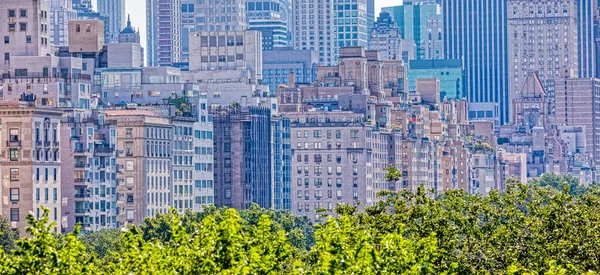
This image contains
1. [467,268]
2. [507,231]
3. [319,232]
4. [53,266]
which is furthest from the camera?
[507,231]

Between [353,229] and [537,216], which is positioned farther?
[537,216]

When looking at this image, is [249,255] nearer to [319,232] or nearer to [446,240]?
[319,232]

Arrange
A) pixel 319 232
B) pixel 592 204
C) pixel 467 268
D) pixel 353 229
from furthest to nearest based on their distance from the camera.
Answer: pixel 592 204
pixel 467 268
pixel 353 229
pixel 319 232

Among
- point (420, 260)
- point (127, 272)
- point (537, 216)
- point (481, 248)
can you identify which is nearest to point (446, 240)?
point (481, 248)

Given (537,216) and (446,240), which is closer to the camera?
(446,240)

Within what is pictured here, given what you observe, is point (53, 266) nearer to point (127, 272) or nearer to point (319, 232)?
point (127, 272)

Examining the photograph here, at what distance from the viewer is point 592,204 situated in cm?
13262

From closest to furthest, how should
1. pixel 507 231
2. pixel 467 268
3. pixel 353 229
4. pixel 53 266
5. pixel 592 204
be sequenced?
1. pixel 53 266
2. pixel 353 229
3. pixel 467 268
4. pixel 507 231
5. pixel 592 204

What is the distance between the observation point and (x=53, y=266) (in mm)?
81000

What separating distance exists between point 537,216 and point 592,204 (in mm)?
8358

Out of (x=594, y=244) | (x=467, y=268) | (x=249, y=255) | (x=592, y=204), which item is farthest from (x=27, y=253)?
(x=592, y=204)

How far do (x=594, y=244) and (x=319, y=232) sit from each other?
100ft

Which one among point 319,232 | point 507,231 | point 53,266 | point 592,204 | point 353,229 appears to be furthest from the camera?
point 592,204

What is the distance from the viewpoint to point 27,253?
81062 mm
